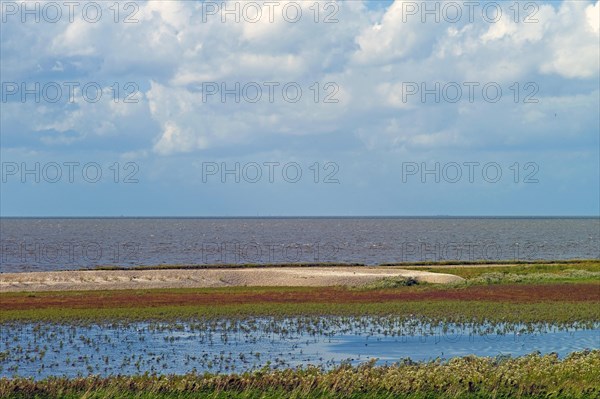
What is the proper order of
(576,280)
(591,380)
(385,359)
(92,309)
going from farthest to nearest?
(576,280), (92,309), (385,359), (591,380)

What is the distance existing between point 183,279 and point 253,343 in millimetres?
33594

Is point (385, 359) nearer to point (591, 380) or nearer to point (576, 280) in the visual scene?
point (591, 380)

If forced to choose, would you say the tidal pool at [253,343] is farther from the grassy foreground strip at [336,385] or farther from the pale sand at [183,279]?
the pale sand at [183,279]

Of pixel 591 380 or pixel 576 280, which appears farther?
pixel 576 280

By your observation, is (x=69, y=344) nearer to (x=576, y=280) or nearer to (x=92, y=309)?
(x=92, y=309)

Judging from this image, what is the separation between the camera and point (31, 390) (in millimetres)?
20688

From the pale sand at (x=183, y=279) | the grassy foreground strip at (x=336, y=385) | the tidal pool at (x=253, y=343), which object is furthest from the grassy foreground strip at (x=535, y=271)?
the grassy foreground strip at (x=336, y=385)

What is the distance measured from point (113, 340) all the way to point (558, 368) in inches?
778

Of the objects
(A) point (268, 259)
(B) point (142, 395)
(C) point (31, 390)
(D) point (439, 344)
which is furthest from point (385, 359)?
(A) point (268, 259)

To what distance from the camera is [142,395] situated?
20.8m

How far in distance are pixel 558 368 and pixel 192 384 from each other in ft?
36.6

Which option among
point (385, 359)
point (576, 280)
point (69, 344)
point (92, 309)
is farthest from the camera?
point (576, 280)

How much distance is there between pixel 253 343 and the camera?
34188 mm

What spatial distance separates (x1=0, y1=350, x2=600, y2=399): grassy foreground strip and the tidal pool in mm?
5941
